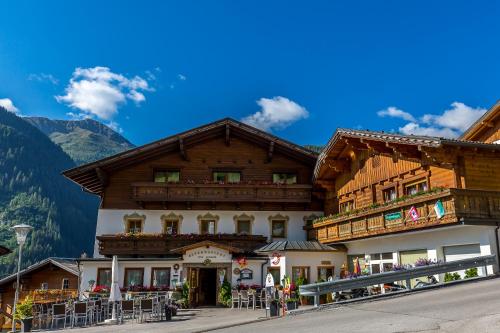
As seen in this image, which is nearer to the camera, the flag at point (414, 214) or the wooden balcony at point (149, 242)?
the flag at point (414, 214)

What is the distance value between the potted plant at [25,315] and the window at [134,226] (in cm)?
1101

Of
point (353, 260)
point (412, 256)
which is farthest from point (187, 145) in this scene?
point (412, 256)

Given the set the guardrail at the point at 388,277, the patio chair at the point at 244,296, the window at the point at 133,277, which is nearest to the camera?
the guardrail at the point at 388,277

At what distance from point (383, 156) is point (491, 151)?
16.2 ft

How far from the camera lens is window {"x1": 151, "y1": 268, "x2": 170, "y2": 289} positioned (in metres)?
24.2

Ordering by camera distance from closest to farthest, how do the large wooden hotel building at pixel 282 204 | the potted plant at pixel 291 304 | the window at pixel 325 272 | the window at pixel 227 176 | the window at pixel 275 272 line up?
1. the potted plant at pixel 291 304
2. the large wooden hotel building at pixel 282 204
3. the window at pixel 325 272
4. the window at pixel 275 272
5. the window at pixel 227 176

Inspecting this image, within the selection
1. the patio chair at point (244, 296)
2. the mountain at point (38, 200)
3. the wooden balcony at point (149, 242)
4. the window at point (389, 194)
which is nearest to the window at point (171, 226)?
the wooden balcony at point (149, 242)

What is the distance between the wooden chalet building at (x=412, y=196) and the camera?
15.6 m

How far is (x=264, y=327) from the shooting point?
11031 mm

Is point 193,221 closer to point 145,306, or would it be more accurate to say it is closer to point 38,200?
→ point 145,306

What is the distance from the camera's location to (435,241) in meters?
17.6

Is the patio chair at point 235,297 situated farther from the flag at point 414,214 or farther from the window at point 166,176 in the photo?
the window at point 166,176

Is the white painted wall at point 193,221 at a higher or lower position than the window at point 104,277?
higher

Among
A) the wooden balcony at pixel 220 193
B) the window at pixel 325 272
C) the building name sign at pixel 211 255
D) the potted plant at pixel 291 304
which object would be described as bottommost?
the potted plant at pixel 291 304
